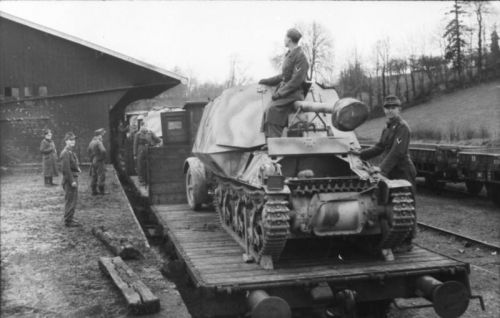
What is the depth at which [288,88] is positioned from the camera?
7.68 metres

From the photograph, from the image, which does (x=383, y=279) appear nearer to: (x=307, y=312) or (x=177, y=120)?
(x=307, y=312)

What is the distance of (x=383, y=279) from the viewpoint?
5.81 m

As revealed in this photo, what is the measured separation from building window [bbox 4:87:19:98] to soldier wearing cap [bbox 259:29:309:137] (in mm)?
15907

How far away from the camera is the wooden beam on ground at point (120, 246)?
809cm

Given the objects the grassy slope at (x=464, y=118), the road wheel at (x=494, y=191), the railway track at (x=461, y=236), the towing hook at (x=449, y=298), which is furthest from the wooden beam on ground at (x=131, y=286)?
the grassy slope at (x=464, y=118)

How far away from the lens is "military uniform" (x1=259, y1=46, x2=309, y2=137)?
7.64m

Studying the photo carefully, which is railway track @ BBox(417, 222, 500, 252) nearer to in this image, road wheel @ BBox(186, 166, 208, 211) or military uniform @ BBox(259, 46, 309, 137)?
military uniform @ BBox(259, 46, 309, 137)

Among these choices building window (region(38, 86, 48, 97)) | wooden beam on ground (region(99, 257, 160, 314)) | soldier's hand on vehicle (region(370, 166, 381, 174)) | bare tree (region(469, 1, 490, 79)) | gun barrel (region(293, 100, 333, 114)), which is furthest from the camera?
building window (region(38, 86, 48, 97))

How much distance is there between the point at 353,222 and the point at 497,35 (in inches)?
634

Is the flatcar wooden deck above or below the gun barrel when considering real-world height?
below

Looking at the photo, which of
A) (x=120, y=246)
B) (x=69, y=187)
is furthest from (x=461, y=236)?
(x=69, y=187)

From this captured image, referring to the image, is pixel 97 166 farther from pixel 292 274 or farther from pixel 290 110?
pixel 292 274

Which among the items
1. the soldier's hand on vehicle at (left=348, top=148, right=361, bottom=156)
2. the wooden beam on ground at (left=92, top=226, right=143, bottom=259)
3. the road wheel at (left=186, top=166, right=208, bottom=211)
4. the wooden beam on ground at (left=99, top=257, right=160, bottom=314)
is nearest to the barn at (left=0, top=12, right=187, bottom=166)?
the road wheel at (left=186, top=166, right=208, bottom=211)

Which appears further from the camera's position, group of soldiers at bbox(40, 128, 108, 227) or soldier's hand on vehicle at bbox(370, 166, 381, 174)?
group of soldiers at bbox(40, 128, 108, 227)
